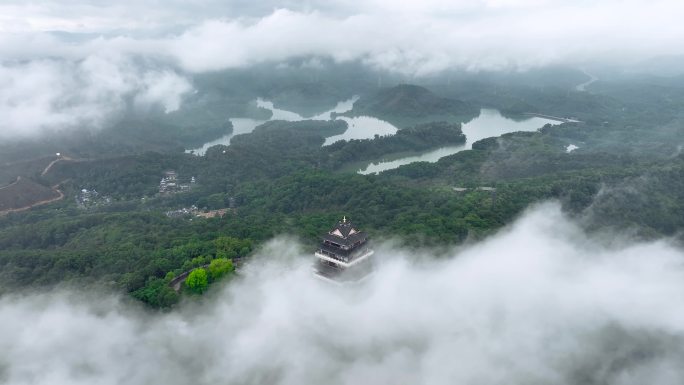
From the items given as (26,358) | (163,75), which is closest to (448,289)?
(26,358)

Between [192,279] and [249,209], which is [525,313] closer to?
[192,279]

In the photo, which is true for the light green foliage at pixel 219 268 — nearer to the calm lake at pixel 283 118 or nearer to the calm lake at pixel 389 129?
the calm lake at pixel 389 129

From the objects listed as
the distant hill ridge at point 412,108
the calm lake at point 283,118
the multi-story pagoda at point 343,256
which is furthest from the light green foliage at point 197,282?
the distant hill ridge at point 412,108

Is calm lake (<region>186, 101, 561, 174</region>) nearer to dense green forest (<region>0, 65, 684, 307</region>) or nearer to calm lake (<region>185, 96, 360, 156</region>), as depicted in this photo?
calm lake (<region>185, 96, 360, 156</region>)

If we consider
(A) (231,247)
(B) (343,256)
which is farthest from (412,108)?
(B) (343,256)

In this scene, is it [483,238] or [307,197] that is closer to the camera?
[483,238]

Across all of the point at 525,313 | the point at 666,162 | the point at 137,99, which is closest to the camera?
the point at 525,313

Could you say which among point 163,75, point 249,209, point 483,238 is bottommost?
point 163,75
